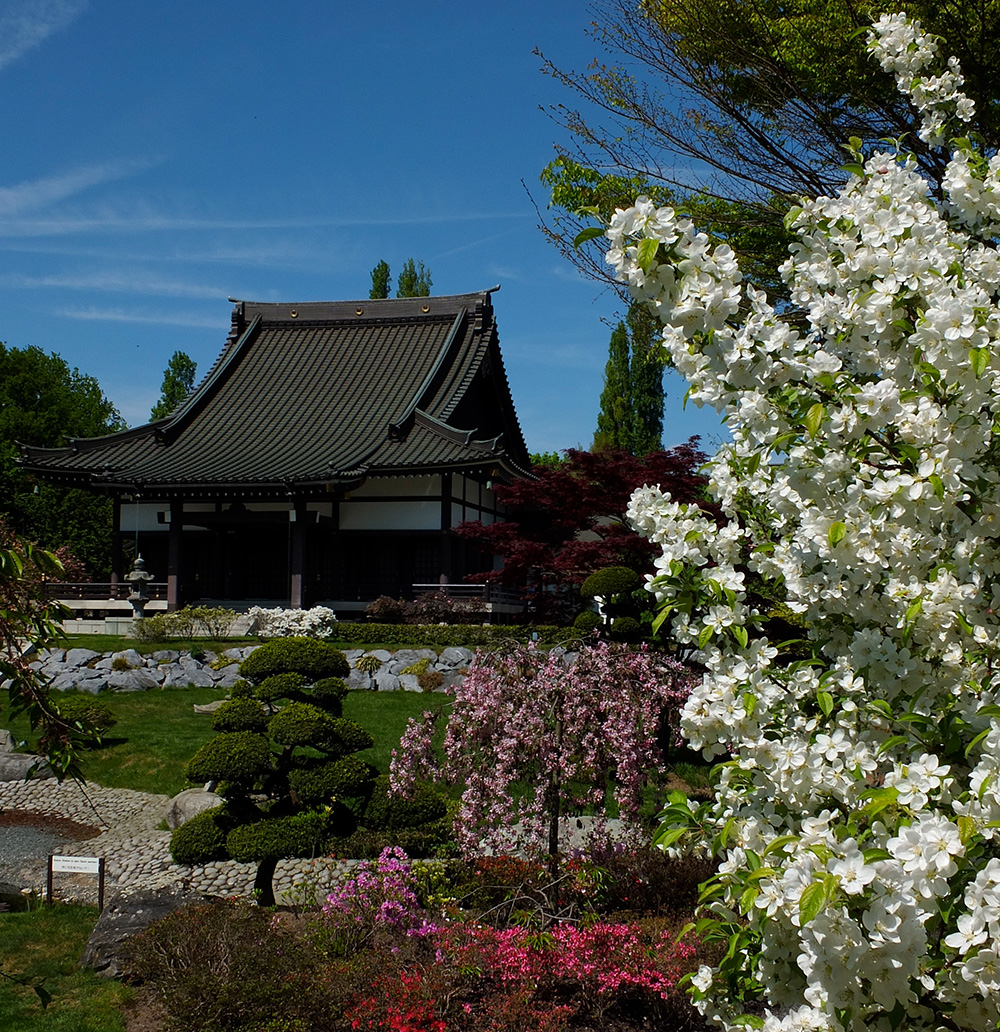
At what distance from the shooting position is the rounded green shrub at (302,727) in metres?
6.78

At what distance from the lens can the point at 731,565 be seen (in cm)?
302

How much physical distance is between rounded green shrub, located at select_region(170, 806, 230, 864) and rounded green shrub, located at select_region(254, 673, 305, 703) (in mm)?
971

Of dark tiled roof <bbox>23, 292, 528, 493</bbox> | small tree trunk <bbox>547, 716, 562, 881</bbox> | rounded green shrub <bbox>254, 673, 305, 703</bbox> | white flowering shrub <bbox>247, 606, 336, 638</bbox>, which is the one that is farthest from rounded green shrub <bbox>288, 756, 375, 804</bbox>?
dark tiled roof <bbox>23, 292, 528, 493</bbox>

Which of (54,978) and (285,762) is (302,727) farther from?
(54,978)

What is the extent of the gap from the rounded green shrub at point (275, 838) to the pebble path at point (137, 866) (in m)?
0.19

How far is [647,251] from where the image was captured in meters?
2.69

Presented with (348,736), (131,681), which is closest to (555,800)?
(348,736)

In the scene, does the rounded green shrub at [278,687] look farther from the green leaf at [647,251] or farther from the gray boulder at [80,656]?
the gray boulder at [80,656]

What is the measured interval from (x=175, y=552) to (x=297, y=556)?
304cm

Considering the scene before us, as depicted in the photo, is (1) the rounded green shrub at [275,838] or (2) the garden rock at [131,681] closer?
(1) the rounded green shrub at [275,838]

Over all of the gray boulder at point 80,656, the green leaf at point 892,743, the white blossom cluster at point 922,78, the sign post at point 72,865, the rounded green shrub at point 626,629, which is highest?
the white blossom cluster at point 922,78

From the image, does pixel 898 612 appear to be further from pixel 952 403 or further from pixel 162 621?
pixel 162 621

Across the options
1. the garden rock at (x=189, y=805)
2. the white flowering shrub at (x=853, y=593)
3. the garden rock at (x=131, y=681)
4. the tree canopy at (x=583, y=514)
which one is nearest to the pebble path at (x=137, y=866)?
the garden rock at (x=189, y=805)

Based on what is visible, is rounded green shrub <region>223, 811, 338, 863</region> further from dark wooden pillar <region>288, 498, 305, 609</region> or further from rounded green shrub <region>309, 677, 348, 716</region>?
dark wooden pillar <region>288, 498, 305, 609</region>
